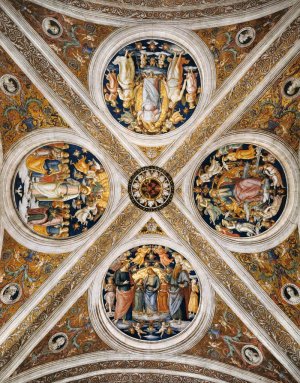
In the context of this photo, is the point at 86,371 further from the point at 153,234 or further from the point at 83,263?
the point at 153,234

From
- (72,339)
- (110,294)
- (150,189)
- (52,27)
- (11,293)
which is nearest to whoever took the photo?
(52,27)

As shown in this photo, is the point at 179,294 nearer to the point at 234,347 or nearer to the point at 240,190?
the point at 234,347

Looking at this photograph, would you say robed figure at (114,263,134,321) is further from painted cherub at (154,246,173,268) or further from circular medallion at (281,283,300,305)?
circular medallion at (281,283,300,305)

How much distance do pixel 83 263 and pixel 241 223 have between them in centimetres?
378

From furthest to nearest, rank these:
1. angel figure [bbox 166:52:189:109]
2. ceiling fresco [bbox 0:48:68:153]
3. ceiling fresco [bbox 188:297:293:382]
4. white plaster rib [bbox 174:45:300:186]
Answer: ceiling fresco [bbox 188:297:293:382]
angel figure [bbox 166:52:189:109]
ceiling fresco [bbox 0:48:68:153]
white plaster rib [bbox 174:45:300:186]

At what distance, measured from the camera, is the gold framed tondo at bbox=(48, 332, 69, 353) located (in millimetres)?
9945

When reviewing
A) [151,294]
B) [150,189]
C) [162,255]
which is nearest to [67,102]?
[150,189]

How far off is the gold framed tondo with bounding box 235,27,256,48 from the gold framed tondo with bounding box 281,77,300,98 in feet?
3.77

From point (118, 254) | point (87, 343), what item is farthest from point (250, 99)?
point (87, 343)

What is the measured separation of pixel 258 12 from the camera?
859 cm

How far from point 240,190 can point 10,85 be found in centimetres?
553

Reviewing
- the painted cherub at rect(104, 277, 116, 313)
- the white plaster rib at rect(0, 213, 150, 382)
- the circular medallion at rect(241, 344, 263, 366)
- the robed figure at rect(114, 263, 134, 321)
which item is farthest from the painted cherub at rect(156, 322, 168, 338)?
the white plaster rib at rect(0, 213, 150, 382)

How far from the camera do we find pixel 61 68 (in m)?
9.20

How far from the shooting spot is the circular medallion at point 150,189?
33.7ft
